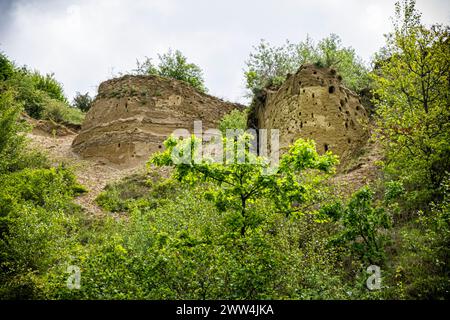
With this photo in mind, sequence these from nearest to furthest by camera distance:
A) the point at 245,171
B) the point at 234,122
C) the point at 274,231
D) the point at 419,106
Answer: the point at 245,171
the point at 274,231
the point at 419,106
the point at 234,122

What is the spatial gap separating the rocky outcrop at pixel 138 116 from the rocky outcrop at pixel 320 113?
8.77m

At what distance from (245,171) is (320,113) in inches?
354

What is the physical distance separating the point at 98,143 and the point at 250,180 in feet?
58.3

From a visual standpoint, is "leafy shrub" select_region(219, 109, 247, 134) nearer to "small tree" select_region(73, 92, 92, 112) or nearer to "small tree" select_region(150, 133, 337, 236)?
"small tree" select_region(150, 133, 337, 236)

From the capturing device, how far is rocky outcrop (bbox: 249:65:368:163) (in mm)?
16172

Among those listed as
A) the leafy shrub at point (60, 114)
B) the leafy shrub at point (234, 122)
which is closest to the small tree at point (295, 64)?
A: the leafy shrub at point (234, 122)

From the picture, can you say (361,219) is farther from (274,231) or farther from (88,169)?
(88,169)

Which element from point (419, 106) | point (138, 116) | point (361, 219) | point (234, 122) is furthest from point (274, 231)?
point (138, 116)

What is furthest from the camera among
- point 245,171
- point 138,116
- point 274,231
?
point 138,116

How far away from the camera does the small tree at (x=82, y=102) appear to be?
1630 inches

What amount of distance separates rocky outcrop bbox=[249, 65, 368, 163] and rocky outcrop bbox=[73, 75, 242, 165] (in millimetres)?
8767

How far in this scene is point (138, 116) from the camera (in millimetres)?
25172
